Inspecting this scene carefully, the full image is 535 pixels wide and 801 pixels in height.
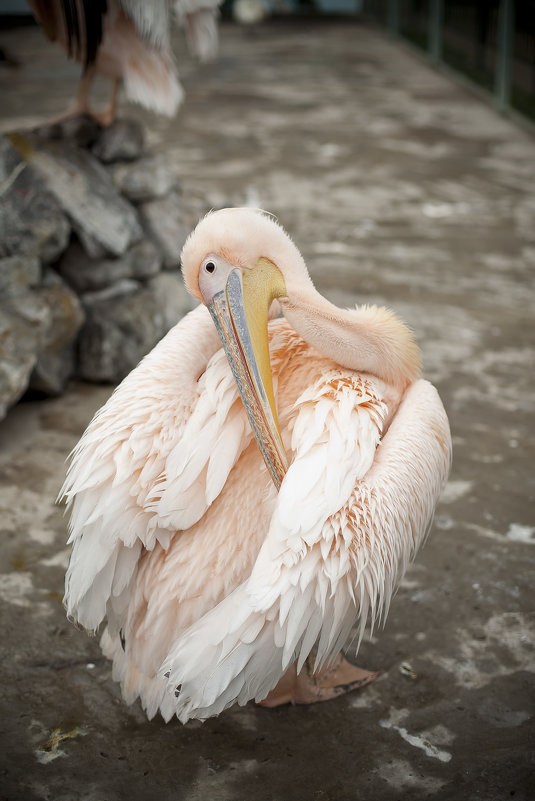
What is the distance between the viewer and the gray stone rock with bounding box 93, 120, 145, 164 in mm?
4113

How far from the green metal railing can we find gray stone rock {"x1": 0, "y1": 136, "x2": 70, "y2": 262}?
6044mm

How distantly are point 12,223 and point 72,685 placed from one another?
1994 mm

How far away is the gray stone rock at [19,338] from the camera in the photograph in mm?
3324

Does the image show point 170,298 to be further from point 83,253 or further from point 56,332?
point 56,332

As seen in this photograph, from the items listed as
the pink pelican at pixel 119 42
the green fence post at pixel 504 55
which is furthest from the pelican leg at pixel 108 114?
the green fence post at pixel 504 55

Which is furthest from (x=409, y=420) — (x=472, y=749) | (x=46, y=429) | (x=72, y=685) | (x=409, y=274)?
(x=409, y=274)

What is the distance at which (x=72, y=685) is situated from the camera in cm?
234

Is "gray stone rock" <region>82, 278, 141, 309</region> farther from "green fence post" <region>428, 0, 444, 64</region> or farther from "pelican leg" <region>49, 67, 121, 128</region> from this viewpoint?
"green fence post" <region>428, 0, 444, 64</region>

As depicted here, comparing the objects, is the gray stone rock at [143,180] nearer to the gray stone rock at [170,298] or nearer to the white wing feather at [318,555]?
the gray stone rock at [170,298]

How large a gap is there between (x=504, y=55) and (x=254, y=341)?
7934 mm

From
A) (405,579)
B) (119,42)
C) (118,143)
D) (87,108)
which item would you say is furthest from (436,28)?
(405,579)

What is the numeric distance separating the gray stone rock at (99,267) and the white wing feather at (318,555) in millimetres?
2101

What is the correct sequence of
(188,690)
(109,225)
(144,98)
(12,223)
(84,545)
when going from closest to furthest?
(188,690)
(84,545)
(12,223)
(109,225)
(144,98)

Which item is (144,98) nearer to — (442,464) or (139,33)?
(139,33)
